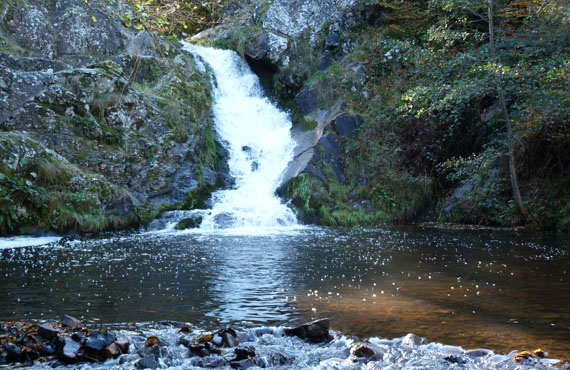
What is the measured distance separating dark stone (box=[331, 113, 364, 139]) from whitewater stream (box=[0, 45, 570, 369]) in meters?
6.01

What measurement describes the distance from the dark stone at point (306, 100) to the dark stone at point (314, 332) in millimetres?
15421

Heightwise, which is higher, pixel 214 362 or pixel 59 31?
pixel 59 31

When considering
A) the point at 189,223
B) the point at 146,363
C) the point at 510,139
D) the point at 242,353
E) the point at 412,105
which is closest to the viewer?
the point at 146,363

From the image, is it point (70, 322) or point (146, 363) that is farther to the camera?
point (70, 322)

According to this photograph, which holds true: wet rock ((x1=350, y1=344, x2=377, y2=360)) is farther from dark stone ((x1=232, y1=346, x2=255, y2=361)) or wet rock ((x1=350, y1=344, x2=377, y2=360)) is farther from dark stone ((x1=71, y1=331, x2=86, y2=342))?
dark stone ((x1=71, y1=331, x2=86, y2=342))

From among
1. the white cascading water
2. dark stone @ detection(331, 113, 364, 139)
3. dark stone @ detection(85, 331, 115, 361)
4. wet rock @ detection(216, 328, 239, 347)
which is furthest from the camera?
dark stone @ detection(331, 113, 364, 139)

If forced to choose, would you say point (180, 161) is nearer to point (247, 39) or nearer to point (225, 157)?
point (225, 157)

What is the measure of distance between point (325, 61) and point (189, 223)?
11320mm

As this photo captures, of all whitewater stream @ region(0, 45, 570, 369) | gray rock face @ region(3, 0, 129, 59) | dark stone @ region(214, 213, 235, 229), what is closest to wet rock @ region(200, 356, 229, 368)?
whitewater stream @ region(0, 45, 570, 369)

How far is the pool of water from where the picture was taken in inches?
175

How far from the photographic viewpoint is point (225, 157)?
55.5 feet

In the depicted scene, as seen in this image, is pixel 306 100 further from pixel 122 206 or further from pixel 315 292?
pixel 315 292

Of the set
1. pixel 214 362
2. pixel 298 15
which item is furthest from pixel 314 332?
pixel 298 15

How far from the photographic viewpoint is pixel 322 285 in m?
6.12
